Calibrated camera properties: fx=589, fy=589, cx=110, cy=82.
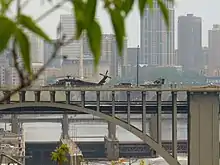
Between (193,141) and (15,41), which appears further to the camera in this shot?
(193,141)

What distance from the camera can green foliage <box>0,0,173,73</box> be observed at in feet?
2.93

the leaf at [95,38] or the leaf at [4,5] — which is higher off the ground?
the leaf at [4,5]

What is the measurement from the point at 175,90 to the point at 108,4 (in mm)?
14505

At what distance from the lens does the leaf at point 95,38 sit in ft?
3.02

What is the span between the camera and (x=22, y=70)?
0.95 m

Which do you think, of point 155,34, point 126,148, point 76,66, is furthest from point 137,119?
point 155,34

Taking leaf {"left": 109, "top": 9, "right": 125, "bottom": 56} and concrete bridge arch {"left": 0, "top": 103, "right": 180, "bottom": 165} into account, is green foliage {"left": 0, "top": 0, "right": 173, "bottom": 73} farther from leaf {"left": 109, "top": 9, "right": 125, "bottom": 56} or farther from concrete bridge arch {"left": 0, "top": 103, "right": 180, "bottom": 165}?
concrete bridge arch {"left": 0, "top": 103, "right": 180, "bottom": 165}

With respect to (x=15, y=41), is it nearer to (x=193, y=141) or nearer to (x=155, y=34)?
(x=193, y=141)

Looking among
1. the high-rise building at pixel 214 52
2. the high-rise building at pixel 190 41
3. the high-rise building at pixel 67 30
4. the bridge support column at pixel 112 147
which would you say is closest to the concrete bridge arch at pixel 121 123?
the high-rise building at pixel 67 30

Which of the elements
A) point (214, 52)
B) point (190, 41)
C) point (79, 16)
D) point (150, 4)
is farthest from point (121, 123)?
point (214, 52)

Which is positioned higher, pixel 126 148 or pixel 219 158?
pixel 219 158

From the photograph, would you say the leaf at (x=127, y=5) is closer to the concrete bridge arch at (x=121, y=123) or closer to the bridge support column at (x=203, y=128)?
the bridge support column at (x=203, y=128)

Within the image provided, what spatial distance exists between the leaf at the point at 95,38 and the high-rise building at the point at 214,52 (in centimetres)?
5346

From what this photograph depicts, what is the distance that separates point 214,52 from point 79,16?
5719 cm
